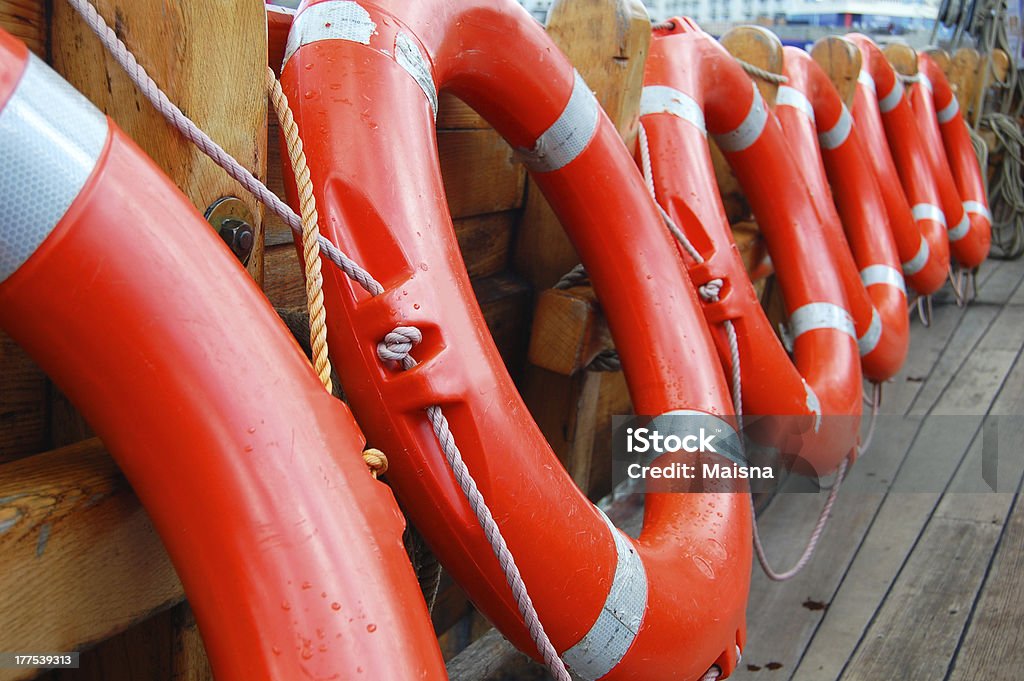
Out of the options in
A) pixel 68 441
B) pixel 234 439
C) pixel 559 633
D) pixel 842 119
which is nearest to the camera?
pixel 234 439

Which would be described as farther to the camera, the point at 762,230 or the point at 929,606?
the point at 762,230

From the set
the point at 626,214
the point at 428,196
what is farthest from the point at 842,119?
the point at 428,196

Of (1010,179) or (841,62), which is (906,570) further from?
(1010,179)

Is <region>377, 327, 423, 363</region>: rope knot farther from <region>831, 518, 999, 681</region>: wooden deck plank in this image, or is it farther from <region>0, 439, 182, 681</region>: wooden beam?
<region>831, 518, 999, 681</region>: wooden deck plank

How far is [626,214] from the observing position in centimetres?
136

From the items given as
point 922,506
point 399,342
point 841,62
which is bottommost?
point 922,506

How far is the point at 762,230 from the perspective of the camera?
207 centimetres

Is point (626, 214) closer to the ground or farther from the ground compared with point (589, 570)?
farther from the ground

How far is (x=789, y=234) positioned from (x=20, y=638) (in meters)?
1.74

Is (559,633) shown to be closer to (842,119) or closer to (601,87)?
(601,87)

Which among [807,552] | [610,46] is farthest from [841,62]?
[807,552]

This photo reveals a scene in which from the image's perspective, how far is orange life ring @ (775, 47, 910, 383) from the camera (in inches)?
85.7

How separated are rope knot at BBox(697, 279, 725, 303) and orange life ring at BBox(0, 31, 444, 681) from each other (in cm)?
104

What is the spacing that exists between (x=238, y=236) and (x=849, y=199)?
213 centimetres
